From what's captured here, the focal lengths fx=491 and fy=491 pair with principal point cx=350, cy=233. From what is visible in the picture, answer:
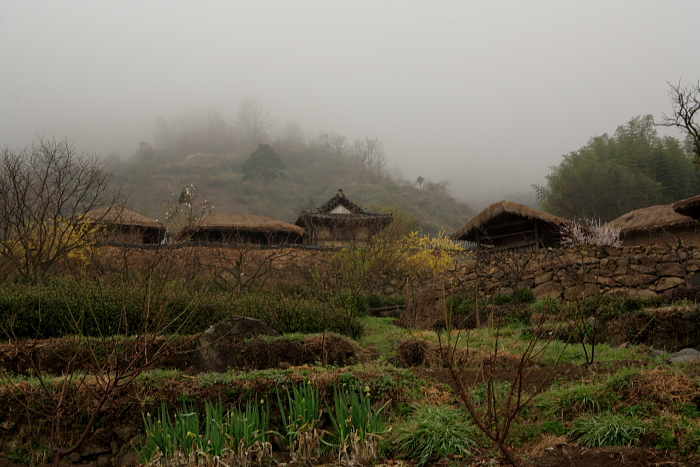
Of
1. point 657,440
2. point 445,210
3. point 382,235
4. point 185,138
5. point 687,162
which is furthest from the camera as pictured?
point 185,138

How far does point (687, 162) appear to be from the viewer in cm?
3253

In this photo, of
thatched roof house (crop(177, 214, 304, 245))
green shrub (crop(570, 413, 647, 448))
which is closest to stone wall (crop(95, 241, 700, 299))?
green shrub (crop(570, 413, 647, 448))

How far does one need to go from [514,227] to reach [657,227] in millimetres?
5155

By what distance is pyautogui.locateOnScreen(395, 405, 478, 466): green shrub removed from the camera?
3902 mm

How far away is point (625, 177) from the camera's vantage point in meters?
31.8

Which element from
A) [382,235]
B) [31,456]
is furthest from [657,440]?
[382,235]

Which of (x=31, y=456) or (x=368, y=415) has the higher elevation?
(x=368, y=415)

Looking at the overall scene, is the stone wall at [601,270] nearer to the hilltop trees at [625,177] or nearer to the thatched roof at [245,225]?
the thatched roof at [245,225]

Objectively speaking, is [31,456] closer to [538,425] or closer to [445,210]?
[538,425]

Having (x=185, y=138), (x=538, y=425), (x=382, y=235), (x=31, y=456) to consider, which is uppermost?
(x=185, y=138)

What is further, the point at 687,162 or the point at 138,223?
the point at 687,162

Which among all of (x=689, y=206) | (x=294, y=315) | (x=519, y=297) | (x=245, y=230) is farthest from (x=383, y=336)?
(x=245, y=230)

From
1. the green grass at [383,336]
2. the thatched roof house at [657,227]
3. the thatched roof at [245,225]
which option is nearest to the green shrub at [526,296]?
the green grass at [383,336]

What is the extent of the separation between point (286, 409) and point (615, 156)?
36601 millimetres
